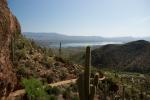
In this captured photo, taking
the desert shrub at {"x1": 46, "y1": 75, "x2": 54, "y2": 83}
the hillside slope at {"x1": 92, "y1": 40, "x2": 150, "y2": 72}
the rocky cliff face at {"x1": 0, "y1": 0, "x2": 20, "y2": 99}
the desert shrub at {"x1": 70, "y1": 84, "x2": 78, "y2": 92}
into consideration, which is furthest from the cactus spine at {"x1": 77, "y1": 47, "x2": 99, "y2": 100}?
the hillside slope at {"x1": 92, "y1": 40, "x2": 150, "y2": 72}

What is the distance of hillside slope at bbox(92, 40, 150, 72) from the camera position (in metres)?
78.6

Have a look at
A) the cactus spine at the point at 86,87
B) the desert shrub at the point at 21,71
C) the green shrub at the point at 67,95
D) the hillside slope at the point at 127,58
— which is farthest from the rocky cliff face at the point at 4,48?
the hillside slope at the point at 127,58

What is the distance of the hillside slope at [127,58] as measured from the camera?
7856 centimetres

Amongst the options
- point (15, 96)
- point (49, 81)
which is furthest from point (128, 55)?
point (15, 96)

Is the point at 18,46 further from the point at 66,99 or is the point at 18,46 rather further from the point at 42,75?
the point at 66,99

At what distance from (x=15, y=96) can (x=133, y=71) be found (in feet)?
201

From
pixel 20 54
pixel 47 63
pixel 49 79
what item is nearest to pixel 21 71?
pixel 20 54

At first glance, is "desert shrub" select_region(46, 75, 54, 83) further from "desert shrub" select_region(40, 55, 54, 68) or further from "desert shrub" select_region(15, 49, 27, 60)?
"desert shrub" select_region(15, 49, 27, 60)

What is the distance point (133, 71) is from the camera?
7788 cm

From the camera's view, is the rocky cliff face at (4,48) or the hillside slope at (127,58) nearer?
the rocky cliff face at (4,48)

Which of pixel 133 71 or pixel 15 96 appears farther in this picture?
pixel 133 71

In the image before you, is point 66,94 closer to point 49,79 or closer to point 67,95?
point 67,95

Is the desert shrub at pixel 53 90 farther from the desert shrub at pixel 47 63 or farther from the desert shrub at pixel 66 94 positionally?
the desert shrub at pixel 47 63

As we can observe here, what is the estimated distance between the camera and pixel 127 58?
292 feet
